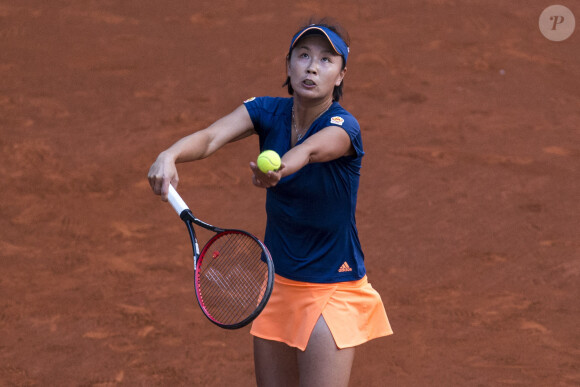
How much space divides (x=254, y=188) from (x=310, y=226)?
166 inches

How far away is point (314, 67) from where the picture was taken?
3.02 meters

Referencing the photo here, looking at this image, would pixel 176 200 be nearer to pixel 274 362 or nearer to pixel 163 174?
pixel 163 174

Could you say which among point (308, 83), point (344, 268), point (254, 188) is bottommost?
point (254, 188)

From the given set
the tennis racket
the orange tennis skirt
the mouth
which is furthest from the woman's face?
the orange tennis skirt

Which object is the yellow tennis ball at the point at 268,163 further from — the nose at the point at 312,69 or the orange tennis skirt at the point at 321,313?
the orange tennis skirt at the point at 321,313

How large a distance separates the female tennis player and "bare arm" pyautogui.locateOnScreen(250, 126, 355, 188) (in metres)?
0.03

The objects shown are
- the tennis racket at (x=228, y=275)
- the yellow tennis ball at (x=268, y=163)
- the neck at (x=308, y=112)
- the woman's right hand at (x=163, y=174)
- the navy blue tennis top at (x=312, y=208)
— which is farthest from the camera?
the tennis racket at (x=228, y=275)

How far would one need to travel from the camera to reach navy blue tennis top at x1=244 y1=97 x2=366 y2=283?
9.85ft

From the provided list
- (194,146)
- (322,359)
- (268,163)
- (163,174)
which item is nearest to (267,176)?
(268,163)

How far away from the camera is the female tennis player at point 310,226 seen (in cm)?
302

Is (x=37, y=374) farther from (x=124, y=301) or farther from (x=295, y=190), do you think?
(x=295, y=190)

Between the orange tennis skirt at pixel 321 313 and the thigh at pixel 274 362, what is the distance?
2.3 inches

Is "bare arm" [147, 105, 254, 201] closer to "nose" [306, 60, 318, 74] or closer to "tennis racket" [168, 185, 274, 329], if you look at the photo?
"tennis racket" [168, 185, 274, 329]

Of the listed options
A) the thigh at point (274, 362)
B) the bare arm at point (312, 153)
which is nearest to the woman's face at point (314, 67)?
the bare arm at point (312, 153)
